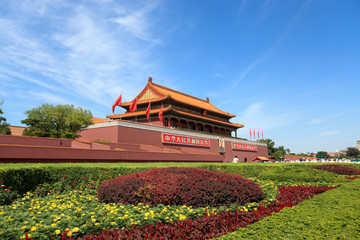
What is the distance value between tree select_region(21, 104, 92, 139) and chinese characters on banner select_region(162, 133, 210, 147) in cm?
739

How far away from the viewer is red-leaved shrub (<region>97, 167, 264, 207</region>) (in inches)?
200

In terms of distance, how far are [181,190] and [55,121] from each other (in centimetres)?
1889

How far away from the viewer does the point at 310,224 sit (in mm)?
3508

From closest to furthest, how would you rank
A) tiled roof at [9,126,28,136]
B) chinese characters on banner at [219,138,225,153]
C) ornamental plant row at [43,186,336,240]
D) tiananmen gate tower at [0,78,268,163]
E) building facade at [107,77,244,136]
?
ornamental plant row at [43,186,336,240] → tiananmen gate tower at [0,78,268,163] → tiled roof at [9,126,28,136] → building facade at [107,77,244,136] → chinese characters on banner at [219,138,225,153]

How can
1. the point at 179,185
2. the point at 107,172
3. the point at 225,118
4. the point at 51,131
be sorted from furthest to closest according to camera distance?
the point at 225,118 → the point at 51,131 → the point at 107,172 → the point at 179,185

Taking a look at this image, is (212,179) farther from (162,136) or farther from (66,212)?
(162,136)

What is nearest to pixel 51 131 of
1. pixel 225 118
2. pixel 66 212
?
pixel 66 212

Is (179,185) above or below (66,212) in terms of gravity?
above

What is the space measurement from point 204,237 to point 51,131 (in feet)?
65.4

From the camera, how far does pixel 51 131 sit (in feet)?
66.6

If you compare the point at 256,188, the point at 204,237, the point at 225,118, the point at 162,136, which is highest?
the point at 225,118

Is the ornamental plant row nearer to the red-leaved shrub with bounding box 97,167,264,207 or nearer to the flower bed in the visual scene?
the flower bed

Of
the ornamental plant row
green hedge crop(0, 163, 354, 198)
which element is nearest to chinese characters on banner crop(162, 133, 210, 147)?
green hedge crop(0, 163, 354, 198)

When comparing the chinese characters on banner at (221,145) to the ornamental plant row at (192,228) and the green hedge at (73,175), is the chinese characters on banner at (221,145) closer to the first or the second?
the green hedge at (73,175)
